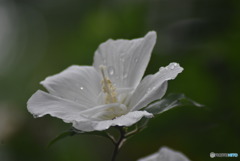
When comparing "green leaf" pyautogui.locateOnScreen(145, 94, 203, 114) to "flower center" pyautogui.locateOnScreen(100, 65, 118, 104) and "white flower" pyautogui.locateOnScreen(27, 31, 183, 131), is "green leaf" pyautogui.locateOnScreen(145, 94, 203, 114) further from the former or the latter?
"flower center" pyautogui.locateOnScreen(100, 65, 118, 104)

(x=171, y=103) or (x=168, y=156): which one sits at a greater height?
(x=171, y=103)

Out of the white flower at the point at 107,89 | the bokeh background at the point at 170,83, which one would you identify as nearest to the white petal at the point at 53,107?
the white flower at the point at 107,89

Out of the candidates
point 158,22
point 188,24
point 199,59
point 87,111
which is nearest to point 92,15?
point 158,22

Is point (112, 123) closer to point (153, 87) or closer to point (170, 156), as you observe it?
point (153, 87)

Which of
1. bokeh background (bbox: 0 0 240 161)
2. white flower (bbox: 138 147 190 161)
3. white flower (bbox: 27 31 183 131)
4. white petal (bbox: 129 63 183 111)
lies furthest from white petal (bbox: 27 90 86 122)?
bokeh background (bbox: 0 0 240 161)

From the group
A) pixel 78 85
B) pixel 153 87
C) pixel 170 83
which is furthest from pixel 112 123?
pixel 170 83

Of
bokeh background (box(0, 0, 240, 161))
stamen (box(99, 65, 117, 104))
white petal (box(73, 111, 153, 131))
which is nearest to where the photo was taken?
white petal (box(73, 111, 153, 131))
